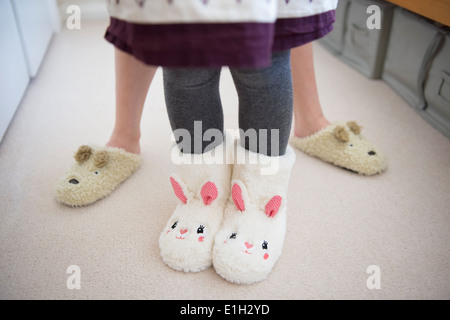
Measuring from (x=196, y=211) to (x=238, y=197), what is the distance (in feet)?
0.25

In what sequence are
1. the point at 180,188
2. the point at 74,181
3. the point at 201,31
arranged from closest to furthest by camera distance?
1. the point at 201,31
2. the point at 180,188
3. the point at 74,181

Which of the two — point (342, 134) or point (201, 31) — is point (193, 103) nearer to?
point (201, 31)

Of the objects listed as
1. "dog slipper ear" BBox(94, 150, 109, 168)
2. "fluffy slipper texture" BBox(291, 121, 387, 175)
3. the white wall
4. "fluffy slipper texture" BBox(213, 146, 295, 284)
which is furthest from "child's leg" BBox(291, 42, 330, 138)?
the white wall

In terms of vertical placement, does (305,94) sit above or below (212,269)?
above

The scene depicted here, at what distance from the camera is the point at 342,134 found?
2.75ft

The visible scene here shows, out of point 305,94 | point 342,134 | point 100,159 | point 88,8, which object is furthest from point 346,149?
point 88,8

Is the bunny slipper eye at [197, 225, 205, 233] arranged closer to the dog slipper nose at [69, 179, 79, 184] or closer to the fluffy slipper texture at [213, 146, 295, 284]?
the fluffy slipper texture at [213, 146, 295, 284]

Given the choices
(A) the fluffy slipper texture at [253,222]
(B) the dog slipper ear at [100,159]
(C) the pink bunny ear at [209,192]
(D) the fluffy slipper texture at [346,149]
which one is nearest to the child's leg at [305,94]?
(D) the fluffy slipper texture at [346,149]

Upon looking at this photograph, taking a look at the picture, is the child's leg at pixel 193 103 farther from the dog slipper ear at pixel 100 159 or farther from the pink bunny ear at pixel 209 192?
the dog slipper ear at pixel 100 159

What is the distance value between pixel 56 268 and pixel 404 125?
86cm

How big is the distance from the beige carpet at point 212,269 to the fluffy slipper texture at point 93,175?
22mm

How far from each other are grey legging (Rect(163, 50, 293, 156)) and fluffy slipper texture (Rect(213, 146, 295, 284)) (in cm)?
3

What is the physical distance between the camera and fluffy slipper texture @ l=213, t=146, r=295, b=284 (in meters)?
0.61
